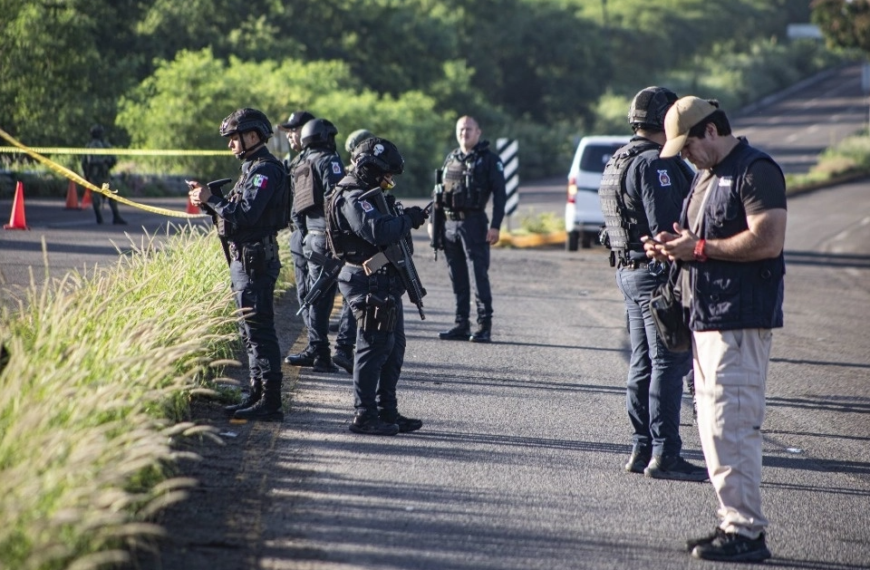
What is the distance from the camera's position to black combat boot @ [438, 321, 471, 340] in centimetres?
1109

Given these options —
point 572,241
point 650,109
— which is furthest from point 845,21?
point 650,109

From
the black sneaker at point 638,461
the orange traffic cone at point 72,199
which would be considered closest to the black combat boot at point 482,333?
the black sneaker at point 638,461

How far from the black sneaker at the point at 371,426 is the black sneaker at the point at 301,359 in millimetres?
2255

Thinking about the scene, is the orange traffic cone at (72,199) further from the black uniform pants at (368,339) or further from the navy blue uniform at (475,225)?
the black uniform pants at (368,339)

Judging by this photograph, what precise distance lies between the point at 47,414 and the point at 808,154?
53562 millimetres

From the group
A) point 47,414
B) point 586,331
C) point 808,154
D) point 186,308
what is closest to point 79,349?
point 47,414

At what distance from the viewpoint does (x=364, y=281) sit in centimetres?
735

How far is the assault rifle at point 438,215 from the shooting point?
1111 centimetres

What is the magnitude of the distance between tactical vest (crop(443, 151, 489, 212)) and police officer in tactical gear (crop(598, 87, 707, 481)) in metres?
3.96

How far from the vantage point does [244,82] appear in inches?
1255

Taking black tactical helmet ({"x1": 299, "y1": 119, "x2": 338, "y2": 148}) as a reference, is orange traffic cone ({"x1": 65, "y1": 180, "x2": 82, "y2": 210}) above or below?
below

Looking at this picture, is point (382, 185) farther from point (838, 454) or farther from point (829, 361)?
point (829, 361)

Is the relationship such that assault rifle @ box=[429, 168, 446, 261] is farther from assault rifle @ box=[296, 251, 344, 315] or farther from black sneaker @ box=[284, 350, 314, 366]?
black sneaker @ box=[284, 350, 314, 366]

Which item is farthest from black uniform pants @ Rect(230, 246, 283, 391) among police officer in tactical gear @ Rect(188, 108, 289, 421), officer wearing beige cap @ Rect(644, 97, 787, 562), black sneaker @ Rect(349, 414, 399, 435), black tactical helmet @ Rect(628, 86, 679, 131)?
officer wearing beige cap @ Rect(644, 97, 787, 562)
